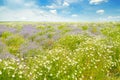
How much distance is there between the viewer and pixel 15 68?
6.17m

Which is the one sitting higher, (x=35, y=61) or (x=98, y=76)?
(x=35, y=61)

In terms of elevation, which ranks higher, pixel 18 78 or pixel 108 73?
pixel 18 78

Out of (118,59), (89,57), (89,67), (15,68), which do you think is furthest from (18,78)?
(118,59)

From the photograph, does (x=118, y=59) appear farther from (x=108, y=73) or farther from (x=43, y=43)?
(x=43, y=43)

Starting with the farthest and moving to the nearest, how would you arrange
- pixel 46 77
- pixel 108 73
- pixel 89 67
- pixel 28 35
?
pixel 28 35 < pixel 108 73 < pixel 89 67 < pixel 46 77

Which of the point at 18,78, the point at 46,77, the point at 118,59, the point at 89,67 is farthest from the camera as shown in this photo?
the point at 118,59

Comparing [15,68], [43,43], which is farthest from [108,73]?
[43,43]

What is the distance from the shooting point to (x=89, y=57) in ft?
27.3

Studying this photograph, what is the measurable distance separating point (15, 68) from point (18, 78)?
0.41 metres

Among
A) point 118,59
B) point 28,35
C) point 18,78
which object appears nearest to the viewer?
point 18,78

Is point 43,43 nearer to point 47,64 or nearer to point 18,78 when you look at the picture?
point 47,64

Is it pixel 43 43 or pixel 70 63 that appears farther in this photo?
pixel 43 43

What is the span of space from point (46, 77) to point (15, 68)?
89 cm

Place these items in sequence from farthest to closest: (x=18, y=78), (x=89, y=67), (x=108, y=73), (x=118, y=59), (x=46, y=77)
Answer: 1. (x=118, y=59)
2. (x=108, y=73)
3. (x=89, y=67)
4. (x=46, y=77)
5. (x=18, y=78)
